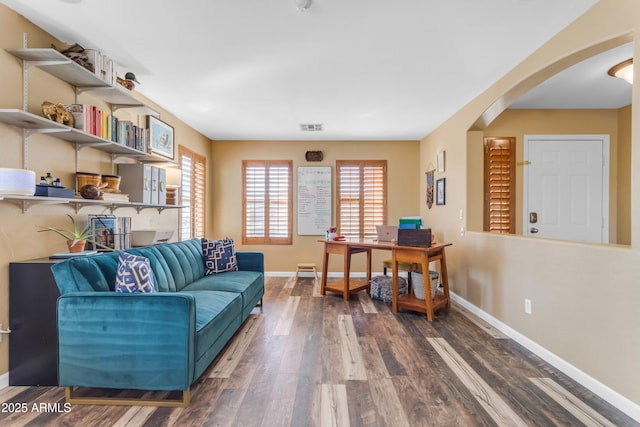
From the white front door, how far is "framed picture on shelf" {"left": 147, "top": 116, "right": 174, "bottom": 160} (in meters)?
4.37

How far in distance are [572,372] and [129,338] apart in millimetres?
2933

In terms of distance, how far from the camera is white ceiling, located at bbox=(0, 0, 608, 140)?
1.98m

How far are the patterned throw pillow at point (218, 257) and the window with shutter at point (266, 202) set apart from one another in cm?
184

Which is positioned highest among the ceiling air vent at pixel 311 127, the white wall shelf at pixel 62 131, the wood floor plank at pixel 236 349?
the ceiling air vent at pixel 311 127

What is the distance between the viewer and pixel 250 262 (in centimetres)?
368

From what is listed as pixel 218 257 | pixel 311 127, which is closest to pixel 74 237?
pixel 218 257

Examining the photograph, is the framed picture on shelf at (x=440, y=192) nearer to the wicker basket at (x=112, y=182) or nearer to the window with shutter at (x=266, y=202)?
the window with shutter at (x=266, y=202)

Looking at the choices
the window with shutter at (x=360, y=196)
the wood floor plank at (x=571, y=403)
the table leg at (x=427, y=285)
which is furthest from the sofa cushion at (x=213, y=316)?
the window with shutter at (x=360, y=196)

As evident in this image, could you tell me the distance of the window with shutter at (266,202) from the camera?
17.9ft

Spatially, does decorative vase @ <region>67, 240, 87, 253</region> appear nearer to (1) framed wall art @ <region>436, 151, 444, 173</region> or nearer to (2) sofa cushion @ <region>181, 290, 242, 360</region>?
(2) sofa cushion @ <region>181, 290, 242, 360</region>

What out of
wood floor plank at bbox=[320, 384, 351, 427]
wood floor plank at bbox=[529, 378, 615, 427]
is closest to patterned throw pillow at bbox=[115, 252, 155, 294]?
wood floor plank at bbox=[320, 384, 351, 427]

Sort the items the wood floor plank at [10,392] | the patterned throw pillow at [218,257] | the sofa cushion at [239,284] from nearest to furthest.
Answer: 1. the wood floor plank at [10,392]
2. the sofa cushion at [239,284]
3. the patterned throw pillow at [218,257]

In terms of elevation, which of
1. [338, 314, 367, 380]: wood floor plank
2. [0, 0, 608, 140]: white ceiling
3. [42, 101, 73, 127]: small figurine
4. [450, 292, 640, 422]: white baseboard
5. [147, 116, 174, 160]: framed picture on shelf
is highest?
[0, 0, 608, 140]: white ceiling

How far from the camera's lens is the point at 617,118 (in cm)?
374
